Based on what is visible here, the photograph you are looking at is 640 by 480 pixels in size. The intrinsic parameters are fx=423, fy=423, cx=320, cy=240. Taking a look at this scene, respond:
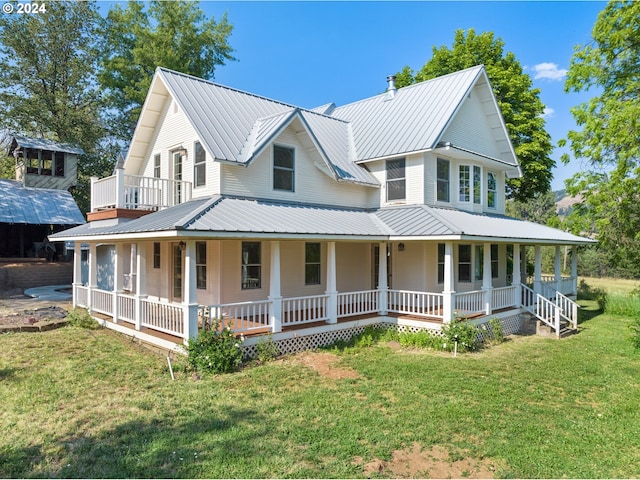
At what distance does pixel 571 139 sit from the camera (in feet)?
70.6

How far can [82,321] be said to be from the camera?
13.7 m

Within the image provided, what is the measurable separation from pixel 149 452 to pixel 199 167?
951 centimetres

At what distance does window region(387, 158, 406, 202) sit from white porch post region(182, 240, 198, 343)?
8.77 meters

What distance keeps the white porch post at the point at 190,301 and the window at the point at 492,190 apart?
13.7 metres

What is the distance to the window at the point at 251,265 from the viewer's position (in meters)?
12.7

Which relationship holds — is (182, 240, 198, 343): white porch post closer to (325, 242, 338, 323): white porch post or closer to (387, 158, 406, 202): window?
(325, 242, 338, 323): white porch post

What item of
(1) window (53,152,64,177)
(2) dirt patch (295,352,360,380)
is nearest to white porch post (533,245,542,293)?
(2) dirt patch (295,352,360,380)

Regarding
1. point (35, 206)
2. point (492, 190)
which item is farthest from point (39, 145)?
point (492, 190)

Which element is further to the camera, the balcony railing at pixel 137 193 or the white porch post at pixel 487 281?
the white porch post at pixel 487 281

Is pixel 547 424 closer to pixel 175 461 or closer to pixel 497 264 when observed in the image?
pixel 175 461

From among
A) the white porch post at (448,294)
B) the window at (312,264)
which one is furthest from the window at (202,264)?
the white porch post at (448,294)

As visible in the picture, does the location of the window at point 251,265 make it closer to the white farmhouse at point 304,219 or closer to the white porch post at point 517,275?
the white farmhouse at point 304,219

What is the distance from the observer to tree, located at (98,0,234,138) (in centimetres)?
3250

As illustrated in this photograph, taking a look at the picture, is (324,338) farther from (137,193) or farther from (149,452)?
(137,193)
